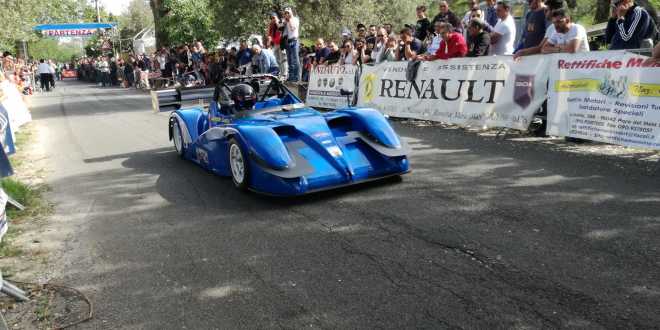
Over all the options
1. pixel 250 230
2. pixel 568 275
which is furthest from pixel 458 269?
pixel 250 230

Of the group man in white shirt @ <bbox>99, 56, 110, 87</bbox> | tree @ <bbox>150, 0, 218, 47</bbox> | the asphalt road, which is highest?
tree @ <bbox>150, 0, 218, 47</bbox>

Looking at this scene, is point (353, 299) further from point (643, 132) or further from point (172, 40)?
point (172, 40)

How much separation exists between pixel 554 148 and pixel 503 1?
349 centimetres

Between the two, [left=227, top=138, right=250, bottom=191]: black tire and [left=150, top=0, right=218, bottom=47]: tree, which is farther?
[left=150, top=0, right=218, bottom=47]: tree

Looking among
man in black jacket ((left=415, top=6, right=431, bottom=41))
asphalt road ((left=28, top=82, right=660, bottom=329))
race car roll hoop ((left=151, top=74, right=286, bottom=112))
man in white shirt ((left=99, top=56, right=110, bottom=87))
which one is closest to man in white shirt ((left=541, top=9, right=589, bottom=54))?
asphalt road ((left=28, top=82, right=660, bottom=329))

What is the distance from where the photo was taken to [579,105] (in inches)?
275

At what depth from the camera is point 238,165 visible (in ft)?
18.9

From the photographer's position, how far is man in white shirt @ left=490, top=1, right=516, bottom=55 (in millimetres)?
9156

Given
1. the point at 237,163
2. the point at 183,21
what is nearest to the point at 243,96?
the point at 237,163

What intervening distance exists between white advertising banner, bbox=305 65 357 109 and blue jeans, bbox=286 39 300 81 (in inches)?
32.3

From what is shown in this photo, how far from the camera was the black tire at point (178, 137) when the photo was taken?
315 inches

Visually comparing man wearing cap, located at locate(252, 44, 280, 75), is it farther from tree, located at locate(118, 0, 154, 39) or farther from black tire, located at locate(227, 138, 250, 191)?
tree, located at locate(118, 0, 154, 39)

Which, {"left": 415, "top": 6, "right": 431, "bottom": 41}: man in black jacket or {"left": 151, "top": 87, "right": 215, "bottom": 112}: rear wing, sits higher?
{"left": 415, "top": 6, "right": 431, "bottom": 41}: man in black jacket

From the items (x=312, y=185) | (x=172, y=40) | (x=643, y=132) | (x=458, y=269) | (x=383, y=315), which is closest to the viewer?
(x=383, y=315)
